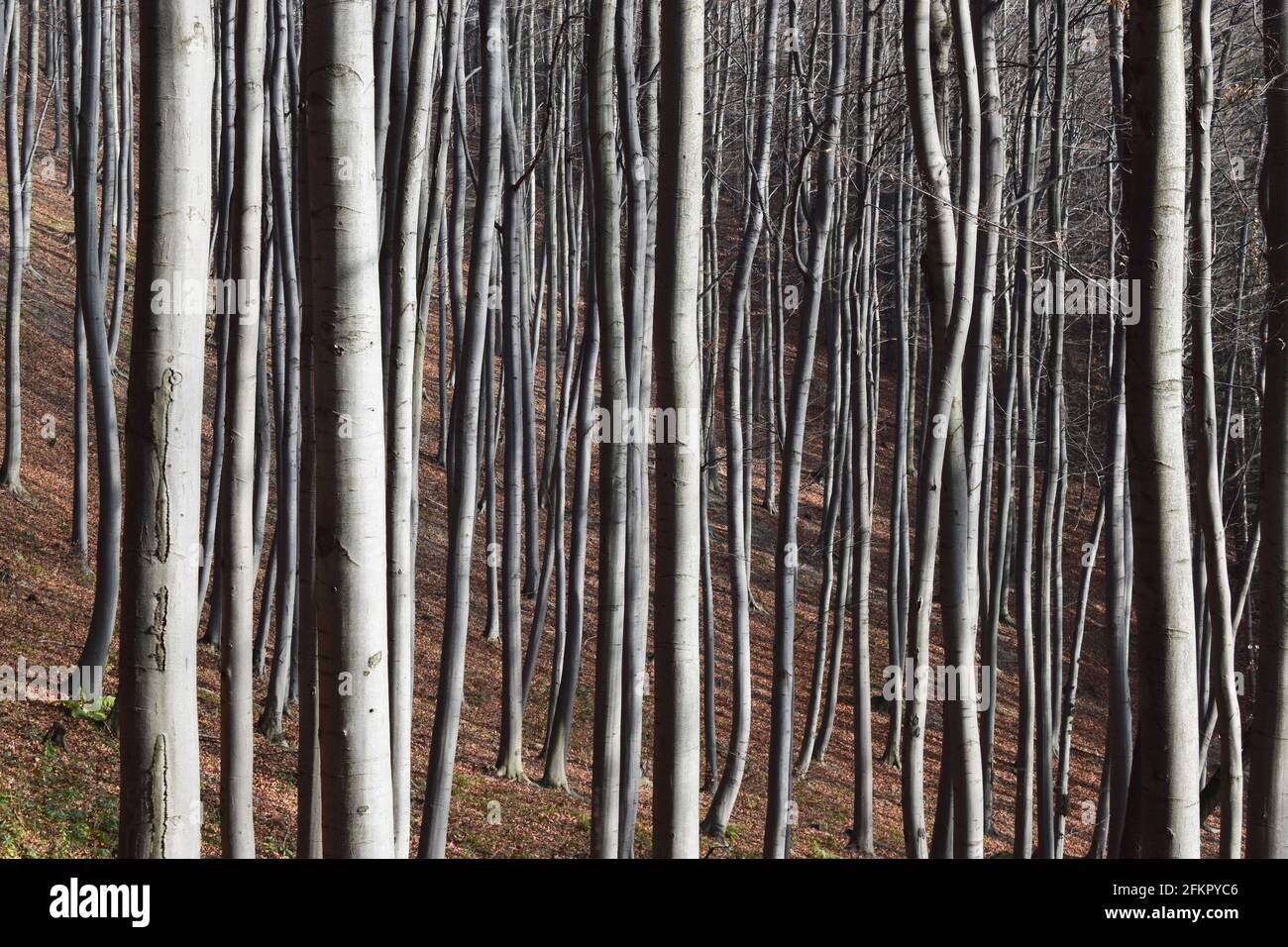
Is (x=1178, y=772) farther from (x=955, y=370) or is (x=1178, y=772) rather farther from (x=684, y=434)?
(x=955, y=370)

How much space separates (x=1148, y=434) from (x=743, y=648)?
692 centimetres

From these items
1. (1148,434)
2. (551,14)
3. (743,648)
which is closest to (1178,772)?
(1148,434)

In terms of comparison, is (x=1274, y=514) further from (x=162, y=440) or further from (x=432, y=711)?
(x=432, y=711)

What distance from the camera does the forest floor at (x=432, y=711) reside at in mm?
8102

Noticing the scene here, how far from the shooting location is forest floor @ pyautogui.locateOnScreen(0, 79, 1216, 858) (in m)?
8.10

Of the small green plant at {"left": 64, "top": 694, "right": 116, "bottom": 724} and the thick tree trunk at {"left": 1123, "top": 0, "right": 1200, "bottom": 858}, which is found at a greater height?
the thick tree trunk at {"left": 1123, "top": 0, "right": 1200, "bottom": 858}

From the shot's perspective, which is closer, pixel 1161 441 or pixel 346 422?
pixel 346 422

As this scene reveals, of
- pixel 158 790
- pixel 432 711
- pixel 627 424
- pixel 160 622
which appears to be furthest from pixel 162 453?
pixel 432 711

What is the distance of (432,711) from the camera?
1231cm

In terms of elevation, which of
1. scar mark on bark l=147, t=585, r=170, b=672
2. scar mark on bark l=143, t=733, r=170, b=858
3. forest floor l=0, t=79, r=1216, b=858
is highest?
scar mark on bark l=147, t=585, r=170, b=672
